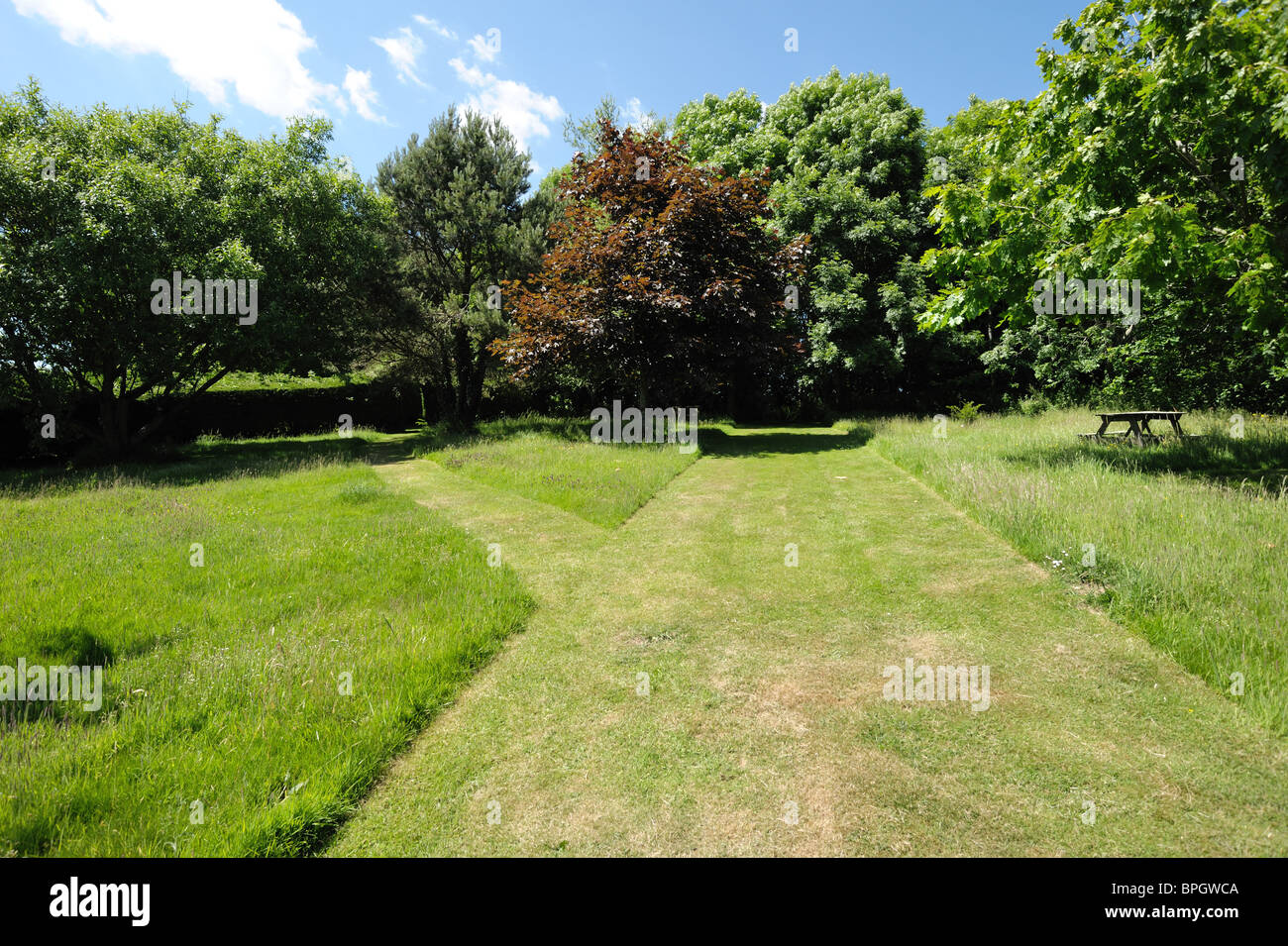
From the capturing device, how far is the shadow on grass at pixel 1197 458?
9195 millimetres

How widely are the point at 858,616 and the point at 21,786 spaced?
5.90 m

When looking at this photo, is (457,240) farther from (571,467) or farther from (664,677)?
(664,677)

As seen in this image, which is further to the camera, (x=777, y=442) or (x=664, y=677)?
(x=777, y=442)

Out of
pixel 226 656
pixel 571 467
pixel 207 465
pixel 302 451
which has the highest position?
pixel 302 451

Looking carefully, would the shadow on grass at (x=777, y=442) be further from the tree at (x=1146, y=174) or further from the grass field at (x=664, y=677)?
the grass field at (x=664, y=677)

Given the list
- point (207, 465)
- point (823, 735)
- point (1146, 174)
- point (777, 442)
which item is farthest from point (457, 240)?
point (823, 735)

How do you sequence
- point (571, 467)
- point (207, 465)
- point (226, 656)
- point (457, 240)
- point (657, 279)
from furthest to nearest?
point (457, 240)
point (657, 279)
point (207, 465)
point (571, 467)
point (226, 656)

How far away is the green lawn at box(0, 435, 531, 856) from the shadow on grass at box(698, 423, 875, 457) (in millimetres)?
10410

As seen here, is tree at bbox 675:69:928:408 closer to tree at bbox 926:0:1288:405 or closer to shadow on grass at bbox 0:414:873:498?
shadow on grass at bbox 0:414:873:498

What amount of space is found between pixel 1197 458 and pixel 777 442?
10436 millimetres

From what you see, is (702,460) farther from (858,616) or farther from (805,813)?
(805,813)

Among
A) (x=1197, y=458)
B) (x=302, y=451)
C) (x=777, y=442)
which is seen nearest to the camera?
(x=1197, y=458)

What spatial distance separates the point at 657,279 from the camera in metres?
17.7
